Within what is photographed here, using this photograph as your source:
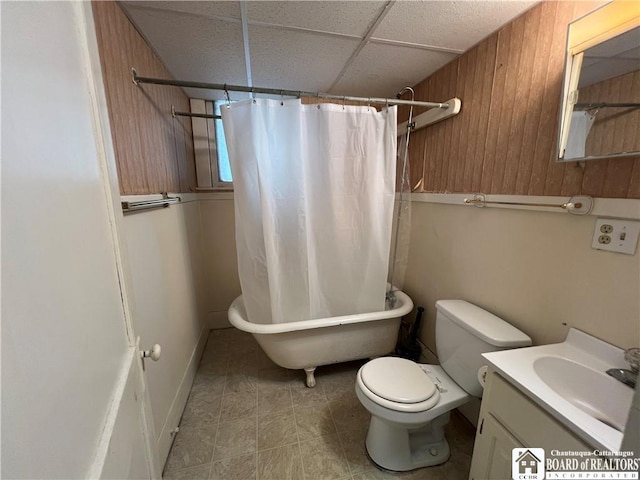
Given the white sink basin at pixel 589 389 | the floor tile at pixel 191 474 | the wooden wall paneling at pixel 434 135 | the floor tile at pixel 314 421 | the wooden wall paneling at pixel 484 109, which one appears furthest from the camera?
the wooden wall paneling at pixel 434 135

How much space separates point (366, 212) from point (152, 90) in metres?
1.45

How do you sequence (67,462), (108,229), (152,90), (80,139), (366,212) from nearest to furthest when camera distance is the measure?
(67,462)
(80,139)
(108,229)
(152,90)
(366,212)

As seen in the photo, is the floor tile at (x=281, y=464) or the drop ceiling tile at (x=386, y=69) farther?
the drop ceiling tile at (x=386, y=69)

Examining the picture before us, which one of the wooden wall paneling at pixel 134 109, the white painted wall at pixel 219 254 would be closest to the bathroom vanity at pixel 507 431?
the wooden wall paneling at pixel 134 109

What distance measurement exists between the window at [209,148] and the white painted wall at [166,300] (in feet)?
Result: 1.38

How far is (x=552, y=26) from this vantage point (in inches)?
42.3

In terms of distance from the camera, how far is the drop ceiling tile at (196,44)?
46.8 inches

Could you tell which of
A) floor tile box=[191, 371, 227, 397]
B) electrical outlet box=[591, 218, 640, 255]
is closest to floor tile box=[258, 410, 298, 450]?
floor tile box=[191, 371, 227, 397]

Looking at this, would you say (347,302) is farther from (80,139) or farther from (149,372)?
(80,139)

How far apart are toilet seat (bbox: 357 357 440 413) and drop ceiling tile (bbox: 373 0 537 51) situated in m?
1.73

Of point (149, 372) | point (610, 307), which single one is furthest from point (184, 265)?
point (610, 307)

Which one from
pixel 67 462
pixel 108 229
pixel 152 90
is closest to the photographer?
pixel 67 462

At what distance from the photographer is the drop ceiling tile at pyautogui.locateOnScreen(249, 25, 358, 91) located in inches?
51.9

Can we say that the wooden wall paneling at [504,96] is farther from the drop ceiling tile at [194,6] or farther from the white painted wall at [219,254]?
the white painted wall at [219,254]
